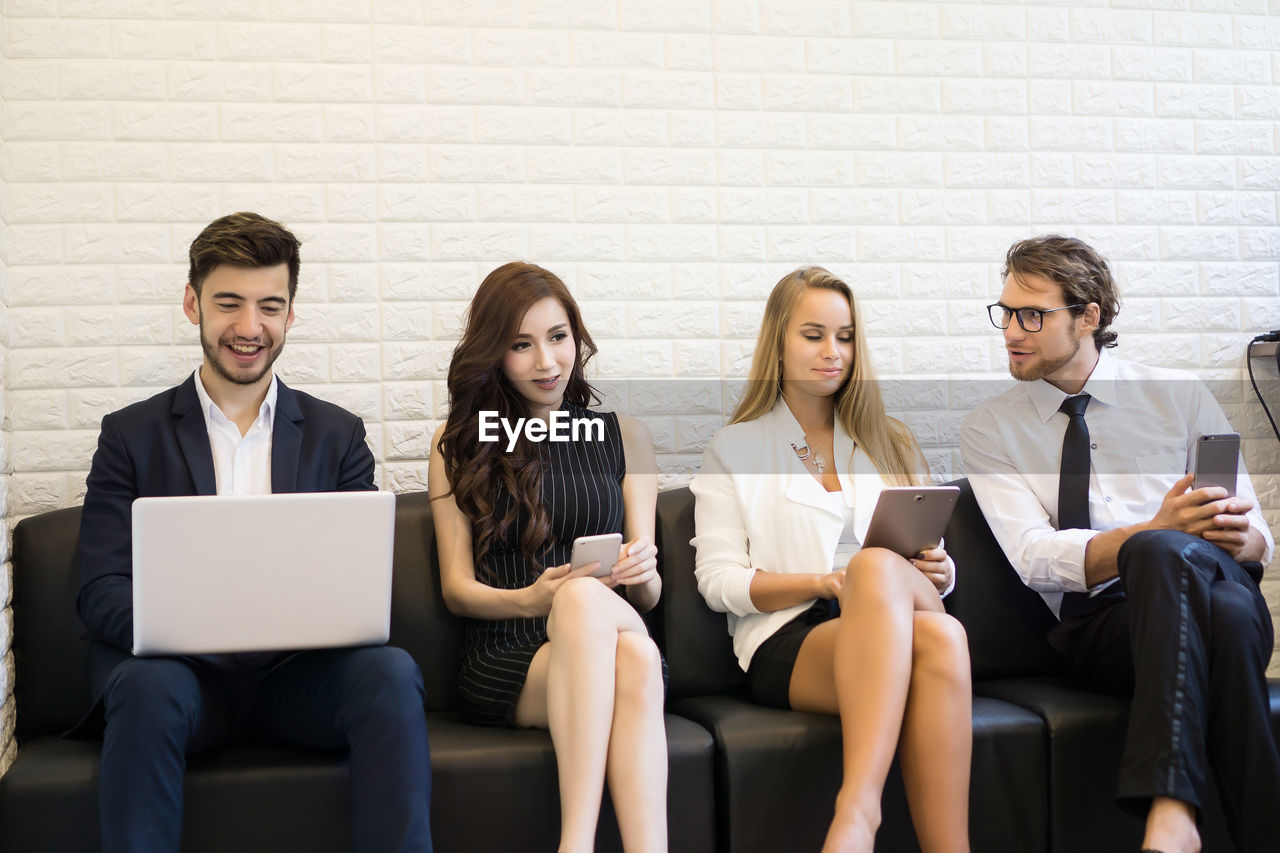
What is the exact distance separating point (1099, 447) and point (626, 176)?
1.44m

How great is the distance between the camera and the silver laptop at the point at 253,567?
72.3 inches

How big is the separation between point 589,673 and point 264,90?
1.78 meters

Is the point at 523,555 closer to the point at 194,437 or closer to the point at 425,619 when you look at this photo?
the point at 425,619

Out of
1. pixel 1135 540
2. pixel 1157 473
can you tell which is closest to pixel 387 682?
pixel 1135 540

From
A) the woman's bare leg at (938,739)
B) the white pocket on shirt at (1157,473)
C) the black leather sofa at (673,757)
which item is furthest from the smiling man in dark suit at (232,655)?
the white pocket on shirt at (1157,473)

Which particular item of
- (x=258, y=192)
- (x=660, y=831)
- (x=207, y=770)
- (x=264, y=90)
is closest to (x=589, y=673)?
(x=660, y=831)

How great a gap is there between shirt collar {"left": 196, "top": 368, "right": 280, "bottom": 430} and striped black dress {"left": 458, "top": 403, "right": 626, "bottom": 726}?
1.77 feet

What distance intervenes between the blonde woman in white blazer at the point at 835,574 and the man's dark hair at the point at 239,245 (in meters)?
1.12

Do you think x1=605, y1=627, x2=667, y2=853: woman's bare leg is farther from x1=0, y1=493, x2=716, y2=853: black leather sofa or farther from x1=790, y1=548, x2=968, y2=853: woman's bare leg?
x1=790, y1=548, x2=968, y2=853: woman's bare leg

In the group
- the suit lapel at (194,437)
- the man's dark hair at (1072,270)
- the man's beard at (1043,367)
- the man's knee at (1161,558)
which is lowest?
the man's knee at (1161,558)

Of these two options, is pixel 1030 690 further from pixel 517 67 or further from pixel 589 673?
pixel 517 67

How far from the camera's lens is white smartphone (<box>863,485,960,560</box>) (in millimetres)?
2238

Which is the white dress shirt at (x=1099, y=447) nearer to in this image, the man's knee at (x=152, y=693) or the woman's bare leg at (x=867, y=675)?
the woman's bare leg at (x=867, y=675)

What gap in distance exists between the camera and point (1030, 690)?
2.53 meters
